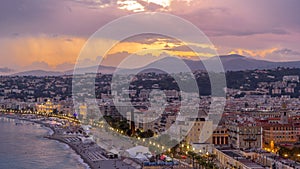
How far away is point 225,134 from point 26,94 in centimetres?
4378

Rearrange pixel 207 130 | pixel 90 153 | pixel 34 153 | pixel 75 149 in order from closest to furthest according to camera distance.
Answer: pixel 207 130 < pixel 90 153 < pixel 34 153 < pixel 75 149

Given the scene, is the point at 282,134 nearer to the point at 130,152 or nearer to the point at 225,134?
the point at 225,134

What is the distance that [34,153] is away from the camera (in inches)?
693

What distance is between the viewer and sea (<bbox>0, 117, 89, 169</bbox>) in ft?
49.7

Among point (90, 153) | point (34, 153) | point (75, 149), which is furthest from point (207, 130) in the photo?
point (34, 153)

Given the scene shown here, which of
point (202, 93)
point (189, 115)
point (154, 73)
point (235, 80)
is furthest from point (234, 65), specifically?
point (189, 115)

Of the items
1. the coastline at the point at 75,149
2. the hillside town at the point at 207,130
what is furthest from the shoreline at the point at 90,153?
the hillside town at the point at 207,130

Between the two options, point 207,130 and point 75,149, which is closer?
point 207,130

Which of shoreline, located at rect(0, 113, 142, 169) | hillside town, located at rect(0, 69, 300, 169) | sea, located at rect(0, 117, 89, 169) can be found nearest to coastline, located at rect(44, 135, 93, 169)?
shoreline, located at rect(0, 113, 142, 169)

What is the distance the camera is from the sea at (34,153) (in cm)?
1514

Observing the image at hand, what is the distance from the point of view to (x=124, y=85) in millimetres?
45938

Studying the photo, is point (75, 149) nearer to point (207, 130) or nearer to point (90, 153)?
point (90, 153)

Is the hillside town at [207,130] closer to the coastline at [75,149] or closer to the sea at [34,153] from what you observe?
the coastline at [75,149]

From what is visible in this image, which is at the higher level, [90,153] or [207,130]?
[207,130]
